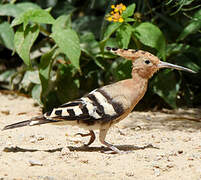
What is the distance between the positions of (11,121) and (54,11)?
2255 millimetres

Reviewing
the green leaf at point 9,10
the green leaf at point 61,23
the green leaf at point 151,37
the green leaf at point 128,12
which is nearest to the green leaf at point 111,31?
the green leaf at point 128,12

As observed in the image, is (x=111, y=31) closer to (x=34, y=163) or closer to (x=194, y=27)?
(x=194, y=27)

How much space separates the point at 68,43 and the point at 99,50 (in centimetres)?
57

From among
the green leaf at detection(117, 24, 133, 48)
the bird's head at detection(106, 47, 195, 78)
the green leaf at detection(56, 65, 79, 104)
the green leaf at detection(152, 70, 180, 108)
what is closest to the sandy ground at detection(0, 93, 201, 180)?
the green leaf at detection(152, 70, 180, 108)

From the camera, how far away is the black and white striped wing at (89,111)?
3.86 meters

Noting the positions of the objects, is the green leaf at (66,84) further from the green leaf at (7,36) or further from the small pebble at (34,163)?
the small pebble at (34,163)

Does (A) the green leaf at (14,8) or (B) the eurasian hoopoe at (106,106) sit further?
(A) the green leaf at (14,8)

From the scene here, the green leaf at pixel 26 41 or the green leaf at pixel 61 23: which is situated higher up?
the green leaf at pixel 61 23

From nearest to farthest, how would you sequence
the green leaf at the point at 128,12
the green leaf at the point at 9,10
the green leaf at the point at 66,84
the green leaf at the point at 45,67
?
Result: the green leaf at the point at 128,12 < the green leaf at the point at 45,67 < the green leaf at the point at 66,84 < the green leaf at the point at 9,10

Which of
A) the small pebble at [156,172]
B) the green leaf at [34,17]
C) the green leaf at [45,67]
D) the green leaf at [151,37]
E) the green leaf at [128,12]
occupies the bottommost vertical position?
the small pebble at [156,172]

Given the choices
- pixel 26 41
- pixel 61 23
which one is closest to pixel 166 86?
pixel 61 23

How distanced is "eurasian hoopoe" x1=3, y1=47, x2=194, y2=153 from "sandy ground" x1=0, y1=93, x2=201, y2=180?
0.24 metres

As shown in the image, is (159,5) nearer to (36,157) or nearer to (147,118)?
(147,118)

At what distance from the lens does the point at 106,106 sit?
12.9ft
